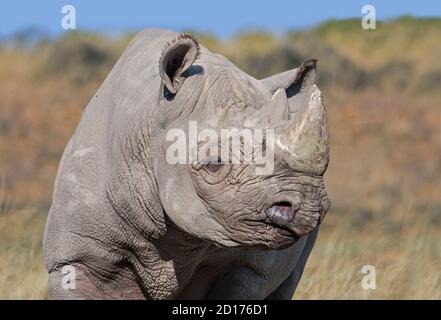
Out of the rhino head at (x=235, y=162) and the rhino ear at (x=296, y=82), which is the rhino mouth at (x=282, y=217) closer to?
the rhino head at (x=235, y=162)

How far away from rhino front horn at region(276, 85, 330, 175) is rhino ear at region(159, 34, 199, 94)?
0.79 m

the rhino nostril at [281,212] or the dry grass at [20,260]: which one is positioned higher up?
the rhino nostril at [281,212]

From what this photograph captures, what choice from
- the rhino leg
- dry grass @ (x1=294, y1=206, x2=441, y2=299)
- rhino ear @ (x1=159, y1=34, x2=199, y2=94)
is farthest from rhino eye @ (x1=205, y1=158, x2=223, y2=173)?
dry grass @ (x1=294, y1=206, x2=441, y2=299)

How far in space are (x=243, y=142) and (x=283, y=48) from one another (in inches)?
907

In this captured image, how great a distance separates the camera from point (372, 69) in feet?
97.7

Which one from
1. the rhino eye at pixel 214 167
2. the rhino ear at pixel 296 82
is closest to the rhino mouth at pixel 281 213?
the rhino eye at pixel 214 167

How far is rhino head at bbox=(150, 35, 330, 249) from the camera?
18.9 ft

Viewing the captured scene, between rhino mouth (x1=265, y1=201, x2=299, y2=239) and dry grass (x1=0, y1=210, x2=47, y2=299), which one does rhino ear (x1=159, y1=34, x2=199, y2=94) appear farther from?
dry grass (x1=0, y1=210, x2=47, y2=299)

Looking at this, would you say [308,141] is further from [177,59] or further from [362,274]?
[362,274]

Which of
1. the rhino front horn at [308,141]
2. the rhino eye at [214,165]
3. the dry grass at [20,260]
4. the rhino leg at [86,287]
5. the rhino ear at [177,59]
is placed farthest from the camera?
the dry grass at [20,260]

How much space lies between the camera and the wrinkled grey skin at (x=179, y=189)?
230 inches

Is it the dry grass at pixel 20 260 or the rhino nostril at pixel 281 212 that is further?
the dry grass at pixel 20 260

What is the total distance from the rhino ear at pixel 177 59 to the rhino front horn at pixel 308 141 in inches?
31.0

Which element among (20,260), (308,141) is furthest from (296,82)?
(20,260)
